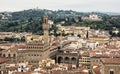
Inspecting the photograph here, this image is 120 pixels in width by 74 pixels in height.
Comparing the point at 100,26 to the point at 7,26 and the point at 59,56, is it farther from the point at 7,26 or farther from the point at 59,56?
the point at 59,56

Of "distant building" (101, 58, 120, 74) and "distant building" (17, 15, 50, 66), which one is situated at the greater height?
"distant building" (101, 58, 120, 74)

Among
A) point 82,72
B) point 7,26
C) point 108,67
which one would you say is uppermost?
point 108,67

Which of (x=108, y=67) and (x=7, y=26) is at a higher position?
(x=108, y=67)

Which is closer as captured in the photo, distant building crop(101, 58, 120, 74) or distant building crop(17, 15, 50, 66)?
distant building crop(101, 58, 120, 74)

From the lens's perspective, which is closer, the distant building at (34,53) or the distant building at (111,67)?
the distant building at (111,67)

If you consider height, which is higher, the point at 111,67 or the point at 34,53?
the point at 111,67

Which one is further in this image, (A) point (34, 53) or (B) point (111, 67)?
(A) point (34, 53)

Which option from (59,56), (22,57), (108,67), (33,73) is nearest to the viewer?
(108,67)

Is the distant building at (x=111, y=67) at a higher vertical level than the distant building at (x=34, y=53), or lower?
higher

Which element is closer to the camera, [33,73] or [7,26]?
[33,73]

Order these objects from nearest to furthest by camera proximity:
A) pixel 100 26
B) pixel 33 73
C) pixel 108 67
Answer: pixel 108 67, pixel 33 73, pixel 100 26

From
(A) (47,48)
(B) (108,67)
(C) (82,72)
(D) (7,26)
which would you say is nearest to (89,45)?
(A) (47,48)
